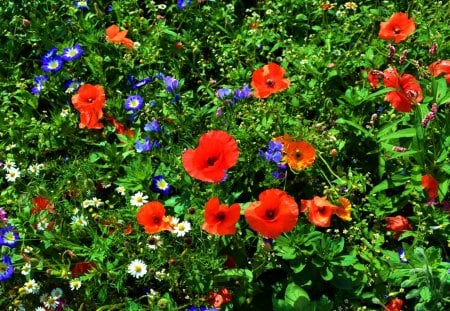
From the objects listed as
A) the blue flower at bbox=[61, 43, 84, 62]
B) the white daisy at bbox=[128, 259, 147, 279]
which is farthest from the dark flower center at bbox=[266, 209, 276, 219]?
the blue flower at bbox=[61, 43, 84, 62]

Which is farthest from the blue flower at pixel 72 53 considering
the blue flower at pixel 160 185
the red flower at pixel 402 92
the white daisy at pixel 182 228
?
the red flower at pixel 402 92

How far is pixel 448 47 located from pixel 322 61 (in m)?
0.68

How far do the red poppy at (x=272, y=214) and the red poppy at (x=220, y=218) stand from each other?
0.07 meters

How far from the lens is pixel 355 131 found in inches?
105

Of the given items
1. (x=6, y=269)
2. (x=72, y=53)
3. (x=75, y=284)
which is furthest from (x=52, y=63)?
(x=75, y=284)

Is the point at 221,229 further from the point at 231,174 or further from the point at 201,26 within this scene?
the point at 201,26

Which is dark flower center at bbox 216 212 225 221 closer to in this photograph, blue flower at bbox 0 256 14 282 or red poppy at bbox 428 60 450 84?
blue flower at bbox 0 256 14 282

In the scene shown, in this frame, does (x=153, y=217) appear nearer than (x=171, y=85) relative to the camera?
Yes

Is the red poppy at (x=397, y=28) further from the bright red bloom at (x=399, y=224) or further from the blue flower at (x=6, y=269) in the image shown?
the blue flower at (x=6, y=269)

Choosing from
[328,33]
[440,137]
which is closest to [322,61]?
[328,33]

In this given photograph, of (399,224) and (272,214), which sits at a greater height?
(272,214)

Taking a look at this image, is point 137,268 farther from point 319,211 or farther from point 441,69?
point 441,69

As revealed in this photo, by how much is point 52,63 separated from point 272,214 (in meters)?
1.74

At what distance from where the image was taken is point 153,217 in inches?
89.1
